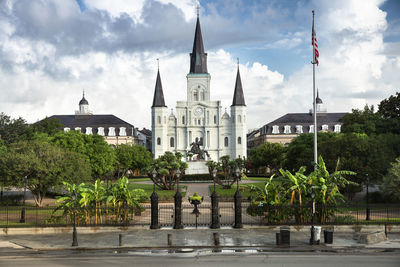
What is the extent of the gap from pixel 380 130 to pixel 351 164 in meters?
13.4

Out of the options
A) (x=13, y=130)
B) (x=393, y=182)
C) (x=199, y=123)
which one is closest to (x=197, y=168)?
(x=13, y=130)

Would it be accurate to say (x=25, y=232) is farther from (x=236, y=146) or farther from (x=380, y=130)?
(x=236, y=146)

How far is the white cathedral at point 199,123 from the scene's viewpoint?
94250 millimetres

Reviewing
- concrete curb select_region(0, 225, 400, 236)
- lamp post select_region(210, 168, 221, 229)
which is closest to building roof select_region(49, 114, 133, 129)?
concrete curb select_region(0, 225, 400, 236)

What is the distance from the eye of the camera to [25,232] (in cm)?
2073

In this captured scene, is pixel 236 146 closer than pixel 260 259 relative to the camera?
No

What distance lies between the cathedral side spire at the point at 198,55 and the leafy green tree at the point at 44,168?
218 ft

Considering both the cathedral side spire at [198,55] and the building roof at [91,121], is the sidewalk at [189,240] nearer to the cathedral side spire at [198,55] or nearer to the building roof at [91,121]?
the cathedral side spire at [198,55]

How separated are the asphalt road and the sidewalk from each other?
131cm

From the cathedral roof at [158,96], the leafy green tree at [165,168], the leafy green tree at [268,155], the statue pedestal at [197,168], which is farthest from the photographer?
the cathedral roof at [158,96]

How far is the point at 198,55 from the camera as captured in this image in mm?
96500

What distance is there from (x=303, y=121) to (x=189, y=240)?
90.3m

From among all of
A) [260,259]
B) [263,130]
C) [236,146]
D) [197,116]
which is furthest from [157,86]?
[260,259]

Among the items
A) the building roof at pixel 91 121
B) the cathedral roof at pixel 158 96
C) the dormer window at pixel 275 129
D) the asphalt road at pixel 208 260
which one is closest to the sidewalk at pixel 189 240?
the asphalt road at pixel 208 260
